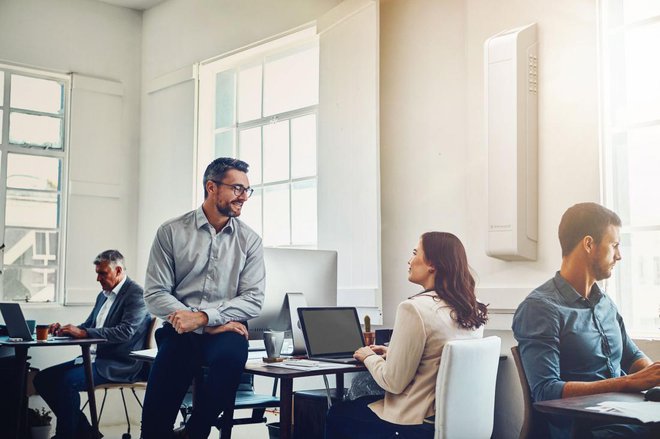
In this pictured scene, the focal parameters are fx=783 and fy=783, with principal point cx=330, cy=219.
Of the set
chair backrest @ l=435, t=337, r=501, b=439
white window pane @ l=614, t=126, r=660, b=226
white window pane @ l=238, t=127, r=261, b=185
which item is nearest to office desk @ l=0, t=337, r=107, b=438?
white window pane @ l=238, t=127, r=261, b=185

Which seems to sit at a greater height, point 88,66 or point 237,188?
point 88,66

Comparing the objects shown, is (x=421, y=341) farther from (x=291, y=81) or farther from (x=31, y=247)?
(x=31, y=247)

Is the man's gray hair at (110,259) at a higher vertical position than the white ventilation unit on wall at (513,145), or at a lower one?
lower

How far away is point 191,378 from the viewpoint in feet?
11.0

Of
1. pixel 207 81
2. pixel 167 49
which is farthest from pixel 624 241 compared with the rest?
pixel 167 49

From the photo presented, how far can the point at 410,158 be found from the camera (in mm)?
4797

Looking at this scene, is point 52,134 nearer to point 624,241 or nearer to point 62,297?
point 62,297

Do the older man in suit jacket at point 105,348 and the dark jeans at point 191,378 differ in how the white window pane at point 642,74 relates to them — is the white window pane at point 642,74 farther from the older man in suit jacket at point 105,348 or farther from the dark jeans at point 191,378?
the older man in suit jacket at point 105,348

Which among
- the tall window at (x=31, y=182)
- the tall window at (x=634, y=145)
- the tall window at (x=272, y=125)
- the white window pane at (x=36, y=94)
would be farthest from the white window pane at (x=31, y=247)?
the tall window at (x=634, y=145)

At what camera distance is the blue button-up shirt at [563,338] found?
2.71m

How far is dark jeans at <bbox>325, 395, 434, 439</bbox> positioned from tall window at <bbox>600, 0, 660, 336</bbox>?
1414 mm

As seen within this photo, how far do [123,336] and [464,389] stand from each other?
3.11 meters

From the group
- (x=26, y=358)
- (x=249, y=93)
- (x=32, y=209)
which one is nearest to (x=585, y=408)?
(x=26, y=358)

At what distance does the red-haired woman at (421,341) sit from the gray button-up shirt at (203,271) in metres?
0.72
